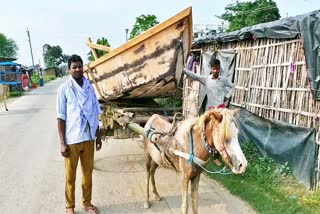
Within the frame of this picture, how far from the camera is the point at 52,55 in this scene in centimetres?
8981

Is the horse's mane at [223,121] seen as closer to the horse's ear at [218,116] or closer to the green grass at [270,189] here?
the horse's ear at [218,116]

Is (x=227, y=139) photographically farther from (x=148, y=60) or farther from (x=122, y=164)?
(x=122, y=164)


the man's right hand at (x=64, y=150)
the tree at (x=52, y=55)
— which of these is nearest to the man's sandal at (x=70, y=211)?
the man's right hand at (x=64, y=150)

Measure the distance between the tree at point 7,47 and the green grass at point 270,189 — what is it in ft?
256

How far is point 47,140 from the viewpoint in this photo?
28.4 feet

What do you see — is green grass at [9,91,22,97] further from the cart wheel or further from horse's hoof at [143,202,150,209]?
horse's hoof at [143,202,150,209]

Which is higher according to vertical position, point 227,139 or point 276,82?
point 276,82

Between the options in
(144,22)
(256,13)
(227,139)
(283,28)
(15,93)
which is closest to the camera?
(227,139)

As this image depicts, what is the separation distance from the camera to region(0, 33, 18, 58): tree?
74250mm

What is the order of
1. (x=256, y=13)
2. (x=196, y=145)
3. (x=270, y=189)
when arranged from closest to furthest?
(x=196, y=145) → (x=270, y=189) → (x=256, y=13)

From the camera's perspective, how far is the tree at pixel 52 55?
8944 cm

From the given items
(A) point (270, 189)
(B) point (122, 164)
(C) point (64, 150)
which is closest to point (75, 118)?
(C) point (64, 150)

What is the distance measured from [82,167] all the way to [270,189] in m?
2.79

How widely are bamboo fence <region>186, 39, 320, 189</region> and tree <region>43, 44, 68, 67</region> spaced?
289ft
